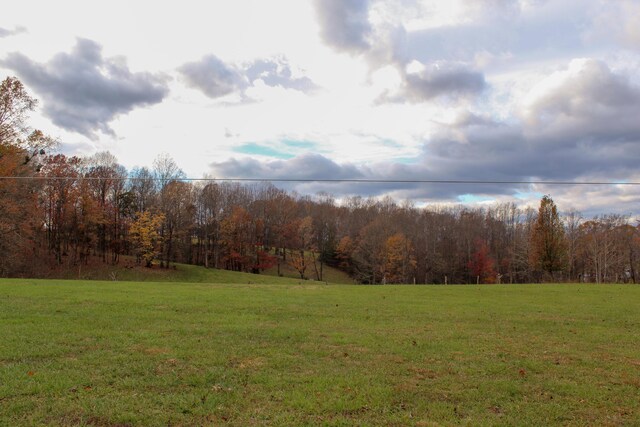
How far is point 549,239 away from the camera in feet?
167

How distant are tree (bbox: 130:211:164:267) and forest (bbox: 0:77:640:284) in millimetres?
182

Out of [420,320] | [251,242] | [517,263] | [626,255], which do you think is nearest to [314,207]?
[251,242]

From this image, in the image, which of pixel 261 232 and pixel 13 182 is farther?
pixel 261 232

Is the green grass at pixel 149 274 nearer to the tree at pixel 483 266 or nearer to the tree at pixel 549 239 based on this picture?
the tree at pixel 549 239

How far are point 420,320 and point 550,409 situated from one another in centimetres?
778

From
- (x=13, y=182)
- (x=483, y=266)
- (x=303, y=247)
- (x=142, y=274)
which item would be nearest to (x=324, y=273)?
(x=303, y=247)

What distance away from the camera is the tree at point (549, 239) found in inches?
2004

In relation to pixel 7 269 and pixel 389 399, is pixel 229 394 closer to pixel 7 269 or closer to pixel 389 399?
pixel 389 399

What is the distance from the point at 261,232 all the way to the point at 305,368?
71.6m

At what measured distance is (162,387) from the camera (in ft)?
20.6

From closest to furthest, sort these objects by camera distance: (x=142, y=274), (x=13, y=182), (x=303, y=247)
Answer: (x=13, y=182)
(x=142, y=274)
(x=303, y=247)

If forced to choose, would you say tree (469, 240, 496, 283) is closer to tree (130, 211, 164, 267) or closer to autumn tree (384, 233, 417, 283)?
autumn tree (384, 233, 417, 283)

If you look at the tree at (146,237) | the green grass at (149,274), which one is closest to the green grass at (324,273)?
the green grass at (149,274)

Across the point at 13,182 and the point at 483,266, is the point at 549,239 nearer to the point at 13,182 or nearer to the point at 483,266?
the point at 483,266
